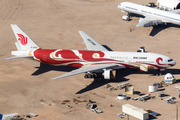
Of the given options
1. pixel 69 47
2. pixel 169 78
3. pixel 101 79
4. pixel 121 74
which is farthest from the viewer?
pixel 69 47

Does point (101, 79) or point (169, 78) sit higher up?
point (169, 78)

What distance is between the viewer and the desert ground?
62953 millimetres

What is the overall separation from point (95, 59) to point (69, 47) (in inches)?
823

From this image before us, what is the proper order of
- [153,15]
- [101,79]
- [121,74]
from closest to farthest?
[101,79]
[121,74]
[153,15]

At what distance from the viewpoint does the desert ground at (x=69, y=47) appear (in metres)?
63.0

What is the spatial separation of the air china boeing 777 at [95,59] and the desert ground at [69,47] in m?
2.97

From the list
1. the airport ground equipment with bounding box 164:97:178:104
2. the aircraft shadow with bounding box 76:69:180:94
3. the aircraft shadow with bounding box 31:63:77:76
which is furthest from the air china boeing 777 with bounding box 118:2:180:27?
the airport ground equipment with bounding box 164:97:178:104

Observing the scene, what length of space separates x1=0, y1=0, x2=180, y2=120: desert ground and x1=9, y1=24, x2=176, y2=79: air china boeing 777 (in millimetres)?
2971

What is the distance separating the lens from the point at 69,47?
9625 cm

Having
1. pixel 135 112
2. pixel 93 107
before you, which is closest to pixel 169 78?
Answer: pixel 135 112

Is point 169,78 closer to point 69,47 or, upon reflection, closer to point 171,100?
point 171,100

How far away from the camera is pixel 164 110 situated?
61.0 meters

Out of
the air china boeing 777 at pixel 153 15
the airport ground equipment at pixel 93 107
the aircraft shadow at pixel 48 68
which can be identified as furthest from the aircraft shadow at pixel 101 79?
the air china boeing 777 at pixel 153 15

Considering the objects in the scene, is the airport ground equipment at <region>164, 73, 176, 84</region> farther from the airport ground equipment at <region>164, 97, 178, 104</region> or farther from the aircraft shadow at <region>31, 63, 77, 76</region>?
the aircraft shadow at <region>31, 63, 77, 76</region>
